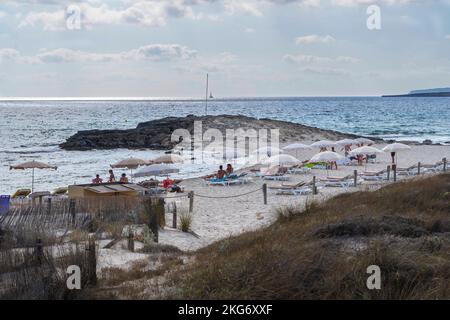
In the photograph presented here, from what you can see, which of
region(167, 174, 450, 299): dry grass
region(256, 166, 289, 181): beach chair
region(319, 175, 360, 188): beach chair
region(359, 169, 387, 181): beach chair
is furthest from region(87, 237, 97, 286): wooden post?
region(256, 166, 289, 181): beach chair

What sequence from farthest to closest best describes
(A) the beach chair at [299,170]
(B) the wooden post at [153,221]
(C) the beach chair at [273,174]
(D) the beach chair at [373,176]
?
(A) the beach chair at [299,170] → (C) the beach chair at [273,174] → (D) the beach chair at [373,176] → (B) the wooden post at [153,221]

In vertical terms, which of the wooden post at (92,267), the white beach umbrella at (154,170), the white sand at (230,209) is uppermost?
the wooden post at (92,267)

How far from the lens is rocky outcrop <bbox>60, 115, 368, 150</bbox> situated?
4666cm

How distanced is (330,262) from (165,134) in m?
45.2

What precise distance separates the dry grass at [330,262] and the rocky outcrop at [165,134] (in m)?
36.1

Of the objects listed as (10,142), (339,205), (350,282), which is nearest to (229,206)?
(339,205)

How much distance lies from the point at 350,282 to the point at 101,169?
26.3 metres

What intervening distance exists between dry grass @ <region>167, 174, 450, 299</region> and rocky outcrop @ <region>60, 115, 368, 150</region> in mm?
36115

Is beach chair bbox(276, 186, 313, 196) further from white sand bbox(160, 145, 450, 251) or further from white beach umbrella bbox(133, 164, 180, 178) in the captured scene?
white beach umbrella bbox(133, 164, 180, 178)

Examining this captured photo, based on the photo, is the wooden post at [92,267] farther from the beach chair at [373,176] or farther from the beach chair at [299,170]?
the beach chair at [299,170]

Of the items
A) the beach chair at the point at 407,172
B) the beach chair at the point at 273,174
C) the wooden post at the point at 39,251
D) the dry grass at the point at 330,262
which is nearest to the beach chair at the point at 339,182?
the beach chair at the point at 273,174

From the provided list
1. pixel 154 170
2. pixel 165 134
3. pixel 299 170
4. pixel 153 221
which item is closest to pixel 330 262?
pixel 153 221

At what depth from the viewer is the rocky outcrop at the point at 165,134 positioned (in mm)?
46656

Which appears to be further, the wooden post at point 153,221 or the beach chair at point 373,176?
the beach chair at point 373,176
